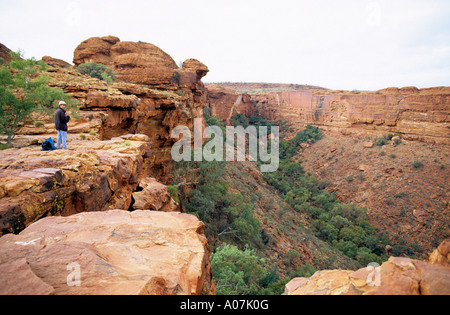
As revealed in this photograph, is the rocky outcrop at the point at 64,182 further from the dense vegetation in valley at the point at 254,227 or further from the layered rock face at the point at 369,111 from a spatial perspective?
the layered rock face at the point at 369,111

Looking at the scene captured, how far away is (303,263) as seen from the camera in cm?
1412

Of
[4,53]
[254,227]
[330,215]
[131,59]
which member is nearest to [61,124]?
[254,227]

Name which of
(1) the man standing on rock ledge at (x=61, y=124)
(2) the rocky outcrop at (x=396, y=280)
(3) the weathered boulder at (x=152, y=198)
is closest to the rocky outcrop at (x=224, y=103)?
(3) the weathered boulder at (x=152, y=198)

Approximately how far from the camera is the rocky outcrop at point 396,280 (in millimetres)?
2006

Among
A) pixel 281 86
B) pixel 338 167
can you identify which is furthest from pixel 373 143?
pixel 281 86

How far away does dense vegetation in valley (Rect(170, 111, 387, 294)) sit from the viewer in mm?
10188

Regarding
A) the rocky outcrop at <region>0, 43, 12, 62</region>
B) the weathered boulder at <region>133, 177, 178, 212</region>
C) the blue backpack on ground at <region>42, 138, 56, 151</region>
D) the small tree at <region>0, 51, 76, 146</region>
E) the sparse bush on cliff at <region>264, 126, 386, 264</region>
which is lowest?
the sparse bush on cliff at <region>264, 126, 386, 264</region>

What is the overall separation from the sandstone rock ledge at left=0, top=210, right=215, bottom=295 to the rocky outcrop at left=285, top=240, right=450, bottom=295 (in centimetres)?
164

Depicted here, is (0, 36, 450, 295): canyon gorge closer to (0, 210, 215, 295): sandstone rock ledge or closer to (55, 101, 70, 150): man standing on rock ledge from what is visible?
(0, 210, 215, 295): sandstone rock ledge

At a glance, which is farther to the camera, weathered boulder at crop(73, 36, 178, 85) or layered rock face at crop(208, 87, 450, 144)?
layered rock face at crop(208, 87, 450, 144)

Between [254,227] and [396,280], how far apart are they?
13.3m

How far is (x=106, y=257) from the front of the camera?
2908mm

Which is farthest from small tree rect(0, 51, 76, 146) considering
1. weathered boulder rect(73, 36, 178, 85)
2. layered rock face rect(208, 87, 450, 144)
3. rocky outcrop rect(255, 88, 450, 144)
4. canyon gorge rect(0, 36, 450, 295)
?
rocky outcrop rect(255, 88, 450, 144)

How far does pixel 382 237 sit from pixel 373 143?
1519cm
